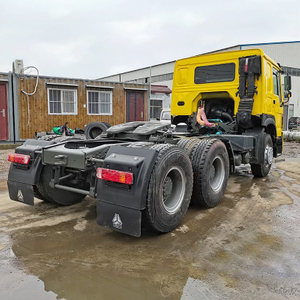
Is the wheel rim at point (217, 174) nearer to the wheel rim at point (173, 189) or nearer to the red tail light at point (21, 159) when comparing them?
the wheel rim at point (173, 189)

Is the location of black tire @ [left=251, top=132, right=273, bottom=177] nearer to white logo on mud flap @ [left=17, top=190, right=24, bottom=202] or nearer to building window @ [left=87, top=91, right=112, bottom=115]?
white logo on mud flap @ [left=17, top=190, right=24, bottom=202]

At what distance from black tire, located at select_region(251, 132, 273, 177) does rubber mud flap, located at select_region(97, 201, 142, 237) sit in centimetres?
435

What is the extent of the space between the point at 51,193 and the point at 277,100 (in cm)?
570

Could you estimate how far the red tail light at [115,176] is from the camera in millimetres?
3218

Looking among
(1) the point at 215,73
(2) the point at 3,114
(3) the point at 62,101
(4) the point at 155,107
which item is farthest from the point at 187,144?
(4) the point at 155,107

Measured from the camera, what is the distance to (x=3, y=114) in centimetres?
1381

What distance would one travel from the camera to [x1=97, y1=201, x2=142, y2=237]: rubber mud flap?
10.6 ft

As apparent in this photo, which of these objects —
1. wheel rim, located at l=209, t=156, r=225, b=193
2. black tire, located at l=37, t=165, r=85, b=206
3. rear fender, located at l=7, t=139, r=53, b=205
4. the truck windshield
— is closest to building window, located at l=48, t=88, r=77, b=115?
the truck windshield

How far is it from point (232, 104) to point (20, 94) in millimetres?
10553

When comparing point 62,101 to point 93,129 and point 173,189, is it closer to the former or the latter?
point 93,129

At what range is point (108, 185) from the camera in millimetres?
3375

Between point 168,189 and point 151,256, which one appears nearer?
point 151,256

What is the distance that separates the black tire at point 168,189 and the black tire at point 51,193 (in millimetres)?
1664

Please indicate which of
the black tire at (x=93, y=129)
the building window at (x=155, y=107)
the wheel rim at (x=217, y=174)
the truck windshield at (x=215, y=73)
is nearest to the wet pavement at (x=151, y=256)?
the wheel rim at (x=217, y=174)
